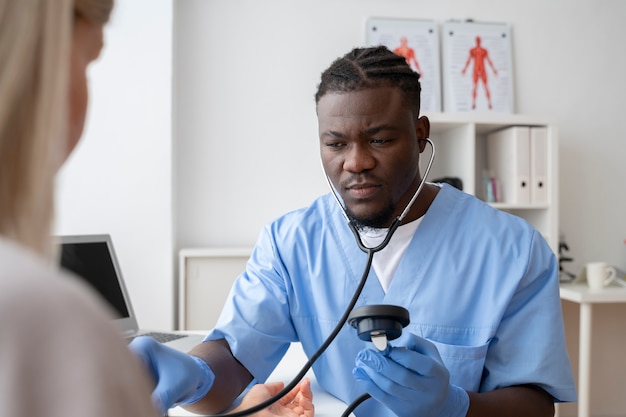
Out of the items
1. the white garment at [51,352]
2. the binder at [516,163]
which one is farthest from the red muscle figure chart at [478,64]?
the white garment at [51,352]

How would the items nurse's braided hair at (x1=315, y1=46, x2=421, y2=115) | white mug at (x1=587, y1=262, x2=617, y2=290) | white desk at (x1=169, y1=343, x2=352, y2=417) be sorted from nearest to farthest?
1. white desk at (x1=169, y1=343, x2=352, y2=417)
2. nurse's braided hair at (x1=315, y1=46, x2=421, y2=115)
3. white mug at (x1=587, y1=262, x2=617, y2=290)

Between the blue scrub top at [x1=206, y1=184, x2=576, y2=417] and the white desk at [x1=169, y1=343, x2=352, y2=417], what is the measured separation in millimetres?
24

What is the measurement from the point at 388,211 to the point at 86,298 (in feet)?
3.06

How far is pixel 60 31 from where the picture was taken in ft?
1.00

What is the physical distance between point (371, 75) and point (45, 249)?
87 centimetres

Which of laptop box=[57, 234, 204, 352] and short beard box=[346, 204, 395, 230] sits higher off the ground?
short beard box=[346, 204, 395, 230]

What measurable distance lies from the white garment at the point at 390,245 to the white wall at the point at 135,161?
4.67 feet

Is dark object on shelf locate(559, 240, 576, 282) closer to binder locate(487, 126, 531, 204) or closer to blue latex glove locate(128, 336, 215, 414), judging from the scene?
binder locate(487, 126, 531, 204)

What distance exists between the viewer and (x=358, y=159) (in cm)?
108

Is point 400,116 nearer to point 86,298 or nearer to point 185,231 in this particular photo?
point 86,298

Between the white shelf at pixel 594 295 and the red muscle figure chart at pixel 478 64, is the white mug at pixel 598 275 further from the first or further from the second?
the red muscle figure chart at pixel 478 64

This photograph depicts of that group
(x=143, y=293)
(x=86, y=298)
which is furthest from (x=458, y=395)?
(x=143, y=293)

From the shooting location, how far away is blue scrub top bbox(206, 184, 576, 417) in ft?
3.35

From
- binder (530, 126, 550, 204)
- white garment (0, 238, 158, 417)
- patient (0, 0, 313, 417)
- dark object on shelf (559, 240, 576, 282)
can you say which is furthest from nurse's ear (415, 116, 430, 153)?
dark object on shelf (559, 240, 576, 282)
